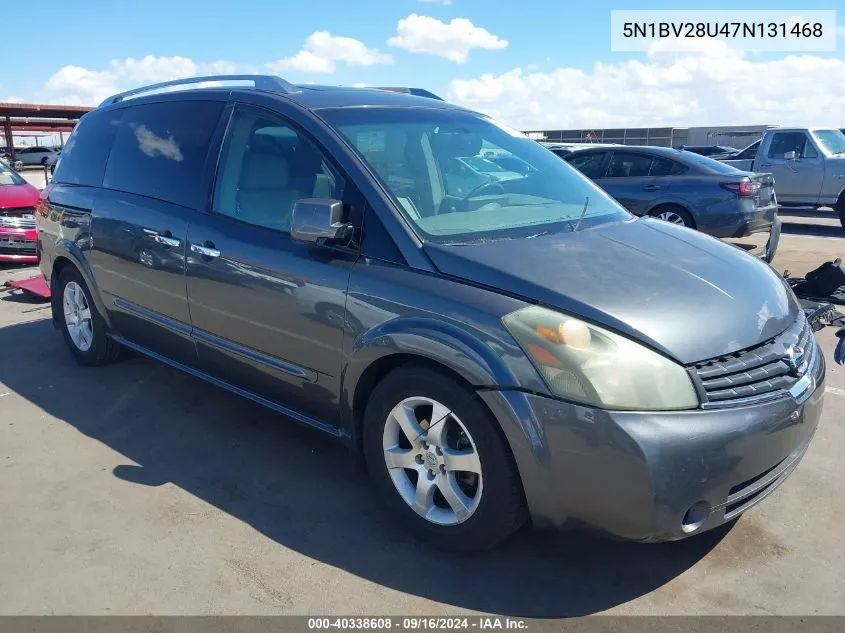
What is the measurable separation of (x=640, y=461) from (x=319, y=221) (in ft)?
5.38

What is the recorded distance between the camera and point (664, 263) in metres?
3.14

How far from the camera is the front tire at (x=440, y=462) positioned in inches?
107

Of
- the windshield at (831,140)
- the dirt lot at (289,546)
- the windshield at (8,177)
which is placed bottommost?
the dirt lot at (289,546)

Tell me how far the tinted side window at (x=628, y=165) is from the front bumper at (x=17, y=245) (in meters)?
7.77

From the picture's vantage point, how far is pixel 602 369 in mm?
2541

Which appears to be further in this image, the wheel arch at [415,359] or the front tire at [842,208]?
the front tire at [842,208]

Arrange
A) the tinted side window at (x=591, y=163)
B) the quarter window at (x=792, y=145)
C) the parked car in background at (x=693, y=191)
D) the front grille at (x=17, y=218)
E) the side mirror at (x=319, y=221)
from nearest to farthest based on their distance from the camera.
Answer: the side mirror at (x=319, y=221) < the front grille at (x=17, y=218) < the parked car in background at (x=693, y=191) < the tinted side window at (x=591, y=163) < the quarter window at (x=792, y=145)

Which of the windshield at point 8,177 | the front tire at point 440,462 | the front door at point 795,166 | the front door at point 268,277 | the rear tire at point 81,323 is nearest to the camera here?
the front tire at point 440,462

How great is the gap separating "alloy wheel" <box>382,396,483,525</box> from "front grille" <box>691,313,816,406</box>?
2.92 ft

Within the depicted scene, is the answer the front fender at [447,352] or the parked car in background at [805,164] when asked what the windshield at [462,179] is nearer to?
the front fender at [447,352]

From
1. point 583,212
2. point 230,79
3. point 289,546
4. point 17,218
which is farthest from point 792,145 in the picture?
point 289,546

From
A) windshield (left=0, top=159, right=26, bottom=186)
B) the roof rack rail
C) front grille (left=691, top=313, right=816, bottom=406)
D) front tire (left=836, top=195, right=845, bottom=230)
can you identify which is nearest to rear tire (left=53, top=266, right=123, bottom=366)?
the roof rack rail

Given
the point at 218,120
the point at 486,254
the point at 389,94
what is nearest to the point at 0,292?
the point at 218,120

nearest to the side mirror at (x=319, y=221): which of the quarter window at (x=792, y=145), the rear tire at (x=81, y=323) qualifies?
the rear tire at (x=81, y=323)
